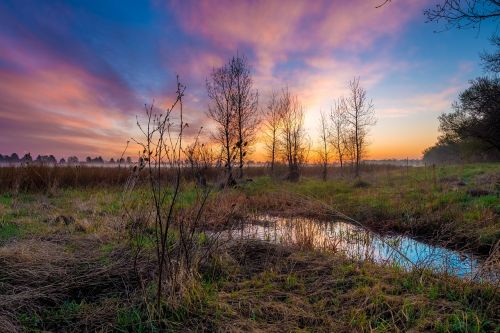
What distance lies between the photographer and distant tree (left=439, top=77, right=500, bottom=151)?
2431 cm

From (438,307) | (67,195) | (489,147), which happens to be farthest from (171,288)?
(489,147)

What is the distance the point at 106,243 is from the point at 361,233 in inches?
208

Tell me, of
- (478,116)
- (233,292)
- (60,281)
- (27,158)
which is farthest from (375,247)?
(478,116)

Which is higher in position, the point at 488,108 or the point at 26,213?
the point at 488,108

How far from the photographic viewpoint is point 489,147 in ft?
106

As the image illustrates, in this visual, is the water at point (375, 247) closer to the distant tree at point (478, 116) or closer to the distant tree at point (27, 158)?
the distant tree at point (27, 158)

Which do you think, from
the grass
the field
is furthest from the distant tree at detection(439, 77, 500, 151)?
the field

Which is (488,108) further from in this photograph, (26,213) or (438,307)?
(26,213)

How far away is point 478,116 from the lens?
31.6 meters

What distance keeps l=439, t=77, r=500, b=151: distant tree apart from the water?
20.2 metres

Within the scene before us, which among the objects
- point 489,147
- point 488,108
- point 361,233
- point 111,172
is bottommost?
point 361,233

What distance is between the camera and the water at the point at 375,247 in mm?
4207

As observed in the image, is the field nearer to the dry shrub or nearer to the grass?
the dry shrub

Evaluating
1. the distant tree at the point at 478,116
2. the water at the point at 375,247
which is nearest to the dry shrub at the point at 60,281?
the water at the point at 375,247
